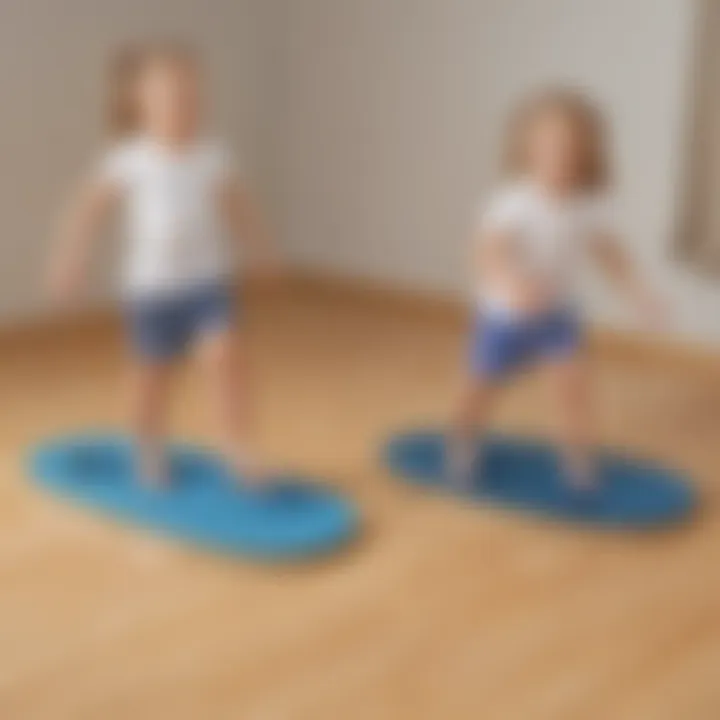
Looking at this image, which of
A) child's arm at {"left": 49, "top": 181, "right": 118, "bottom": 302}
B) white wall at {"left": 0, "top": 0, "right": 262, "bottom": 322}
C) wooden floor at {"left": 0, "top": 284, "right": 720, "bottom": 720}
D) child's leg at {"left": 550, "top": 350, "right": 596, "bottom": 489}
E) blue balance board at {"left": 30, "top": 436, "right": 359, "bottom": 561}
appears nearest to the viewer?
wooden floor at {"left": 0, "top": 284, "right": 720, "bottom": 720}

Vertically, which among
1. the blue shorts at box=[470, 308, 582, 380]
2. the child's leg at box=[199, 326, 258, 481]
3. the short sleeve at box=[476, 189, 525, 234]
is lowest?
the child's leg at box=[199, 326, 258, 481]

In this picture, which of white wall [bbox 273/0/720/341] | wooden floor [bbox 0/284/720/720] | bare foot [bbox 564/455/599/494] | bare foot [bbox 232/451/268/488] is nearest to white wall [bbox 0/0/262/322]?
white wall [bbox 273/0/720/341]

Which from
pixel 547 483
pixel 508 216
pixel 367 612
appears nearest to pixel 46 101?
pixel 508 216

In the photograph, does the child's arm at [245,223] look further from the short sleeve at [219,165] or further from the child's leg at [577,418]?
the child's leg at [577,418]

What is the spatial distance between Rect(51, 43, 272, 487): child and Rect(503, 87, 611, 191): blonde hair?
337 millimetres

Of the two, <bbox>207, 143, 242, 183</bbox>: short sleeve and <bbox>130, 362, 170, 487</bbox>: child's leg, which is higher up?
<bbox>207, 143, 242, 183</bbox>: short sleeve

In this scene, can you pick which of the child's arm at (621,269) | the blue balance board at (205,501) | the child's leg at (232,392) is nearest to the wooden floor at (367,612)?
the blue balance board at (205,501)

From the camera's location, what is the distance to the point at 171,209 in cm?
179

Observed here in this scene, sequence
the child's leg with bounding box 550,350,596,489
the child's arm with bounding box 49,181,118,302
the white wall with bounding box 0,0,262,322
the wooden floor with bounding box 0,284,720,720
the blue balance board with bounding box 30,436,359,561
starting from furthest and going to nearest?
the white wall with bounding box 0,0,262,322
the child's leg with bounding box 550,350,596,489
the child's arm with bounding box 49,181,118,302
the blue balance board with bounding box 30,436,359,561
the wooden floor with bounding box 0,284,720,720

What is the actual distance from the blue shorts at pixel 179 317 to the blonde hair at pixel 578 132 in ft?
1.32

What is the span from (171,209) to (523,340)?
0.46 m

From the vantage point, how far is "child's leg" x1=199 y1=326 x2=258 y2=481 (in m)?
1.84

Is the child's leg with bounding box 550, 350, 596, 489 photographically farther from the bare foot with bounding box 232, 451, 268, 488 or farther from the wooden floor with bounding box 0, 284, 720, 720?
the bare foot with bounding box 232, 451, 268, 488

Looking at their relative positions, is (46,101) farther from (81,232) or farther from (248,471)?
(248,471)
